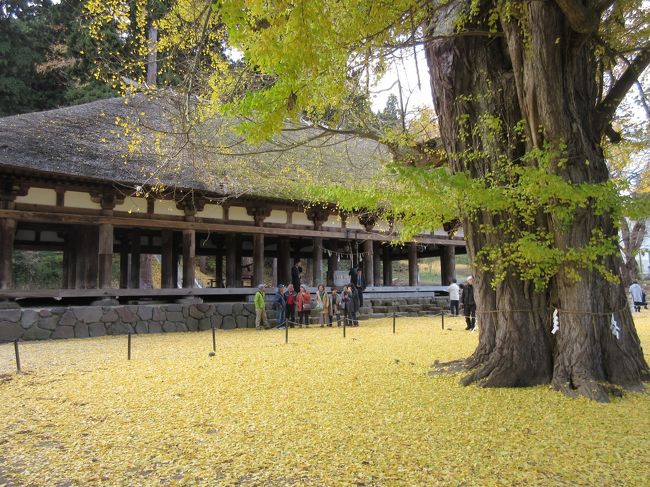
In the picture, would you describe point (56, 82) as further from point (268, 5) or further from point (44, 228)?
point (268, 5)

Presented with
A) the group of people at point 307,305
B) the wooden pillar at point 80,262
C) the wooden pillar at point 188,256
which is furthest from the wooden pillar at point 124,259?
the group of people at point 307,305

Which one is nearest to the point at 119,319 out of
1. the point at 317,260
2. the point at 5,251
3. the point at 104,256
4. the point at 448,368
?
the point at 104,256

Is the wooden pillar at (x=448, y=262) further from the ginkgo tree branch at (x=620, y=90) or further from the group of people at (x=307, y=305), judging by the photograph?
the ginkgo tree branch at (x=620, y=90)

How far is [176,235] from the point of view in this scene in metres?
15.6

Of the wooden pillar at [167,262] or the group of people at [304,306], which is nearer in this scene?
the group of people at [304,306]

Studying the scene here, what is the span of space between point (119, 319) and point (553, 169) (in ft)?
33.2

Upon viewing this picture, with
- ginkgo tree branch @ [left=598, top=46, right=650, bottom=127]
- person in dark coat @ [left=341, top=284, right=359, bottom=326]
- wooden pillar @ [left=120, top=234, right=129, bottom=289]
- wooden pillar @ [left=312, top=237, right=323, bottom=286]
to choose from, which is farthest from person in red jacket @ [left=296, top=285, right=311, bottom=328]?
ginkgo tree branch @ [left=598, top=46, right=650, bottom=127]

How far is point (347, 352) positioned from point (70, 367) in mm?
4371

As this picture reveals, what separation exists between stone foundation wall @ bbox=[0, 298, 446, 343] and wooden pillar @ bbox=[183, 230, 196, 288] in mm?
750

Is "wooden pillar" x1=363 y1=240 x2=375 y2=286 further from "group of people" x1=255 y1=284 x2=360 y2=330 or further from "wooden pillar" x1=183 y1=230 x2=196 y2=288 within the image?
"wooden pillar" x1=183 y1=230 x2=196 y2=288

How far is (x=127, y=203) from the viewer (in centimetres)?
1166

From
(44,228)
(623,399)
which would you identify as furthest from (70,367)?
(44,228)

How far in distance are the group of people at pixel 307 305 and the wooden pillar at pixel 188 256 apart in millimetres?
1990

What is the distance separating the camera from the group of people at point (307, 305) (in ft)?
41.0
